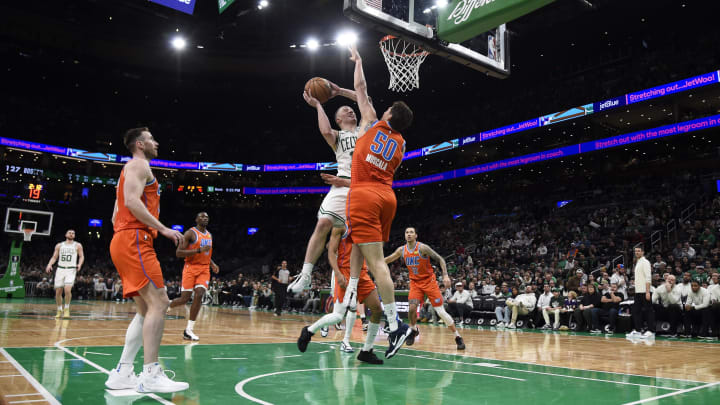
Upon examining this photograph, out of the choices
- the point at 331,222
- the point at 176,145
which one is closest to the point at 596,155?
the point at 331,222

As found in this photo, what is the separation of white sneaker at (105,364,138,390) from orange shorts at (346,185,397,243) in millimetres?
1925

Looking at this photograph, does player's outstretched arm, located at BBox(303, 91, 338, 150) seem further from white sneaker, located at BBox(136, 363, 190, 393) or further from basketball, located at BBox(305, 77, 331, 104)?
white sneaker, located at BBox(136, 363, 190, 393)

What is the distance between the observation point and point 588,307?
12016 millimetres

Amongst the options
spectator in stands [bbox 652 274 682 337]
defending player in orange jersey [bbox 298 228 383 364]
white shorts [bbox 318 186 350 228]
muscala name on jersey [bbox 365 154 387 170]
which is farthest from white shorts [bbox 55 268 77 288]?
spectator in stands [bbox 652 274 682 337]

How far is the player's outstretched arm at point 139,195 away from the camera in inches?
127

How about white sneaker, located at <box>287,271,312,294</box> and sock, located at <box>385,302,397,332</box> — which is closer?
sock, located at <box>385,302,397,332</box>

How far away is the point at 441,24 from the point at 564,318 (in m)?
9.27

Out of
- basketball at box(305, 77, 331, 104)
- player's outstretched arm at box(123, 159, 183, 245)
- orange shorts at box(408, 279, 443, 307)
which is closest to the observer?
player's outstretched arm at box(123, 159, 183, 245)

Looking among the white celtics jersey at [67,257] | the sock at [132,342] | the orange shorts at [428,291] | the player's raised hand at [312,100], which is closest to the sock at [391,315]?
the sock at [132,342]

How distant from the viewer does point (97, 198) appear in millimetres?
36562

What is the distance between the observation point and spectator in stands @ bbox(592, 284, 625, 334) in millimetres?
11580

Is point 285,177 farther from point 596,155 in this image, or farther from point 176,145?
point 596,155

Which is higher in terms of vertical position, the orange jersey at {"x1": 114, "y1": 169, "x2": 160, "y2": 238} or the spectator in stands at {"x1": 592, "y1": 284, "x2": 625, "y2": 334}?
the orange jersey at {"x1": 114, "y1": 169, "x2": 160, "y2": 238}

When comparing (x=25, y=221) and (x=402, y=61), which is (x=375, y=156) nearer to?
(x=402, y=61)
